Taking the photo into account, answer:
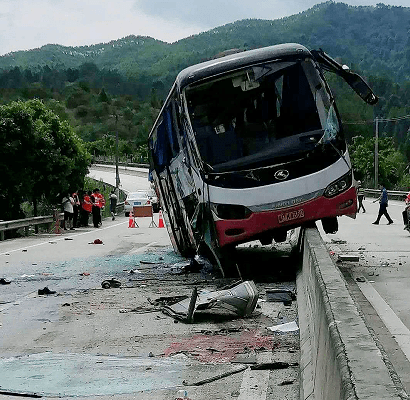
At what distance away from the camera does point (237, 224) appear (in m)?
12.8

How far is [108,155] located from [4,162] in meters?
136

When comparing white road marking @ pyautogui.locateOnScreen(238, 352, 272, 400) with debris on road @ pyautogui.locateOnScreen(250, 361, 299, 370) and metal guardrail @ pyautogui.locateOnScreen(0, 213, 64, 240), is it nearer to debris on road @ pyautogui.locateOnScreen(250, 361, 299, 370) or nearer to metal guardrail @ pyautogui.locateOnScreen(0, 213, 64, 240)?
debris on road @ pyautogui.locateOnScreen(250, 361, 299, 370)

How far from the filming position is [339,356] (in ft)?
11.9

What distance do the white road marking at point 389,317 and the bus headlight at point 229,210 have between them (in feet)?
6.77

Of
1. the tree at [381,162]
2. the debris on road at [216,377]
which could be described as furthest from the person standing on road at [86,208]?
the tree at [381,162]

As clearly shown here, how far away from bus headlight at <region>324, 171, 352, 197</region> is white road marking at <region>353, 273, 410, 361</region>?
1444 millimetres

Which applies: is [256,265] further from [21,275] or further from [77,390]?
[77,390]

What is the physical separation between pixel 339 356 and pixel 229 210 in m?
9.16

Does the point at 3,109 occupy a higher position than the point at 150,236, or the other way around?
the point at 3,109

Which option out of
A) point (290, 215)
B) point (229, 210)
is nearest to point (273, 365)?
point (229, 210)

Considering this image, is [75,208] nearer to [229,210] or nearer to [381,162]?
[229,210]

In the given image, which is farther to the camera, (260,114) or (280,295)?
(260,114)

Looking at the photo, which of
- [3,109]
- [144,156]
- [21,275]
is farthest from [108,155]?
[21,275]

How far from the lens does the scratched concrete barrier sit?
120 inches
